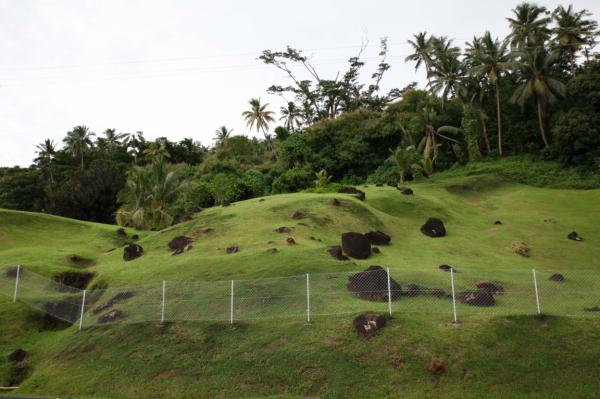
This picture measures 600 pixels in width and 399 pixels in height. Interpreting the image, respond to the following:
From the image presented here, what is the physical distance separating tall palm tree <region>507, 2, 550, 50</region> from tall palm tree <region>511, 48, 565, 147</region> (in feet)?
18.7

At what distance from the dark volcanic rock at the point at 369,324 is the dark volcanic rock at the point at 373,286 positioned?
2.22 m

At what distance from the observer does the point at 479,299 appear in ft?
58.7

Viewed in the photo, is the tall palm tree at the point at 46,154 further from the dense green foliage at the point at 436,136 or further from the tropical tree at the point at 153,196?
the tropical tree at the point at 153,196

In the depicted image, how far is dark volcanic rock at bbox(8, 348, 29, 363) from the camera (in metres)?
19.5

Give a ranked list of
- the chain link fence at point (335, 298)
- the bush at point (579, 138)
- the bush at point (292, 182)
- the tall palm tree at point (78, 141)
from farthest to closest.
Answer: the tall palm tree at point (78, 141), the bush at point (292, 182), the bush at point (579, 138), the chain link fence at point (335, 298)

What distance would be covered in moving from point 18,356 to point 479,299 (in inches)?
722

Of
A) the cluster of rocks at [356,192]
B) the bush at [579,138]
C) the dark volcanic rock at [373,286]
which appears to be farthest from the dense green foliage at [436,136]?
the dark volcanic rock at [373,286]

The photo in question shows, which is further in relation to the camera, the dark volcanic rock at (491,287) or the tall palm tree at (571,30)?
the tall palm tree at (571,30)

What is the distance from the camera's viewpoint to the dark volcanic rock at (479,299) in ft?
58.1

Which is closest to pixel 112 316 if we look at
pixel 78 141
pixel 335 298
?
pixel 335 298

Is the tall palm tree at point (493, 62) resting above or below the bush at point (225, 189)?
above

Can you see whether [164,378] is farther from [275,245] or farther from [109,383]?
[275,245]

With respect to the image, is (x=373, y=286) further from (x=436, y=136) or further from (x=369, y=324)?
(x=436, y=136)

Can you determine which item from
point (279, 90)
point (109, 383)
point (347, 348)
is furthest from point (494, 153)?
point (109, 383)
